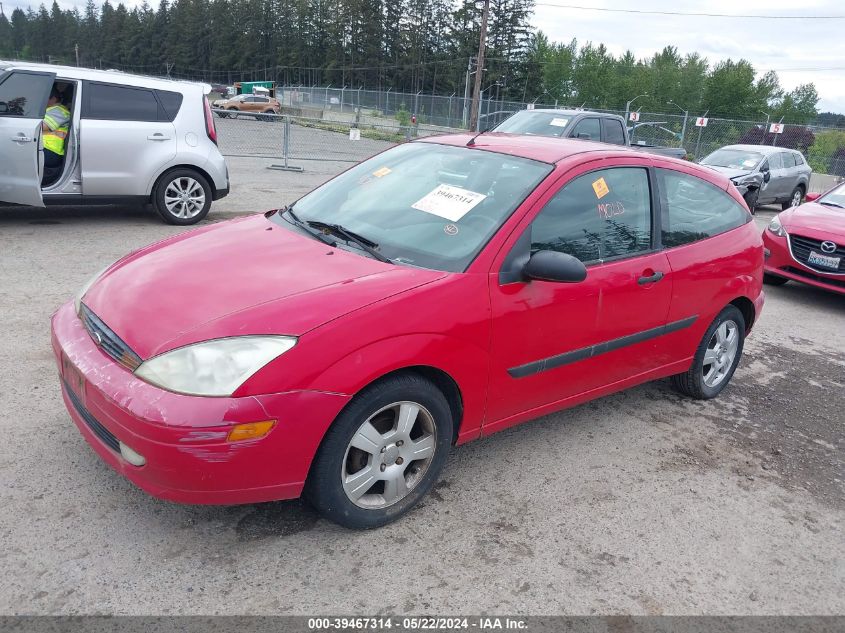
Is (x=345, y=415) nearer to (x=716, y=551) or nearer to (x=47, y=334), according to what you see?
(x=716, y=551)

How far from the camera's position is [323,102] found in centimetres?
4716

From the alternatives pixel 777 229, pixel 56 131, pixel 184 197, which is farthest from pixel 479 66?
pixel 56 131

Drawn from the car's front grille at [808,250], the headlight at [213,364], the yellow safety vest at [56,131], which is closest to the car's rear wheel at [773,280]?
the car's front grille at [808,250]

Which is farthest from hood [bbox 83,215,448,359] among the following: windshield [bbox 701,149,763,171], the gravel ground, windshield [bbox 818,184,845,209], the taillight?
windshield [bbox 701,149,763,171]

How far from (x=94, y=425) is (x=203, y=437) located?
2.15 feet

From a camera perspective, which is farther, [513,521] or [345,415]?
[513,521]

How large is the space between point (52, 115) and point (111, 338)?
5.94 meters

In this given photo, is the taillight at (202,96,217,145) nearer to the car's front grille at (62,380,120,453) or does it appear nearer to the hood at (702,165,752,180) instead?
the car's front grille at (62,380,120,453)

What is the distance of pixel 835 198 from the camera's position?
873 cm

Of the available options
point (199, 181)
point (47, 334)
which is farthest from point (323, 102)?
point (47, 334)

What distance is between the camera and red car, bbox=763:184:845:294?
7.38 metres

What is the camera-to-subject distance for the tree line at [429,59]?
75.2 m

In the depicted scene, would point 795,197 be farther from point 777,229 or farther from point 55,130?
point 55,130

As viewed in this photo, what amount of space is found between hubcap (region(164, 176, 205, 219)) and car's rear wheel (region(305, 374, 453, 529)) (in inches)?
251
